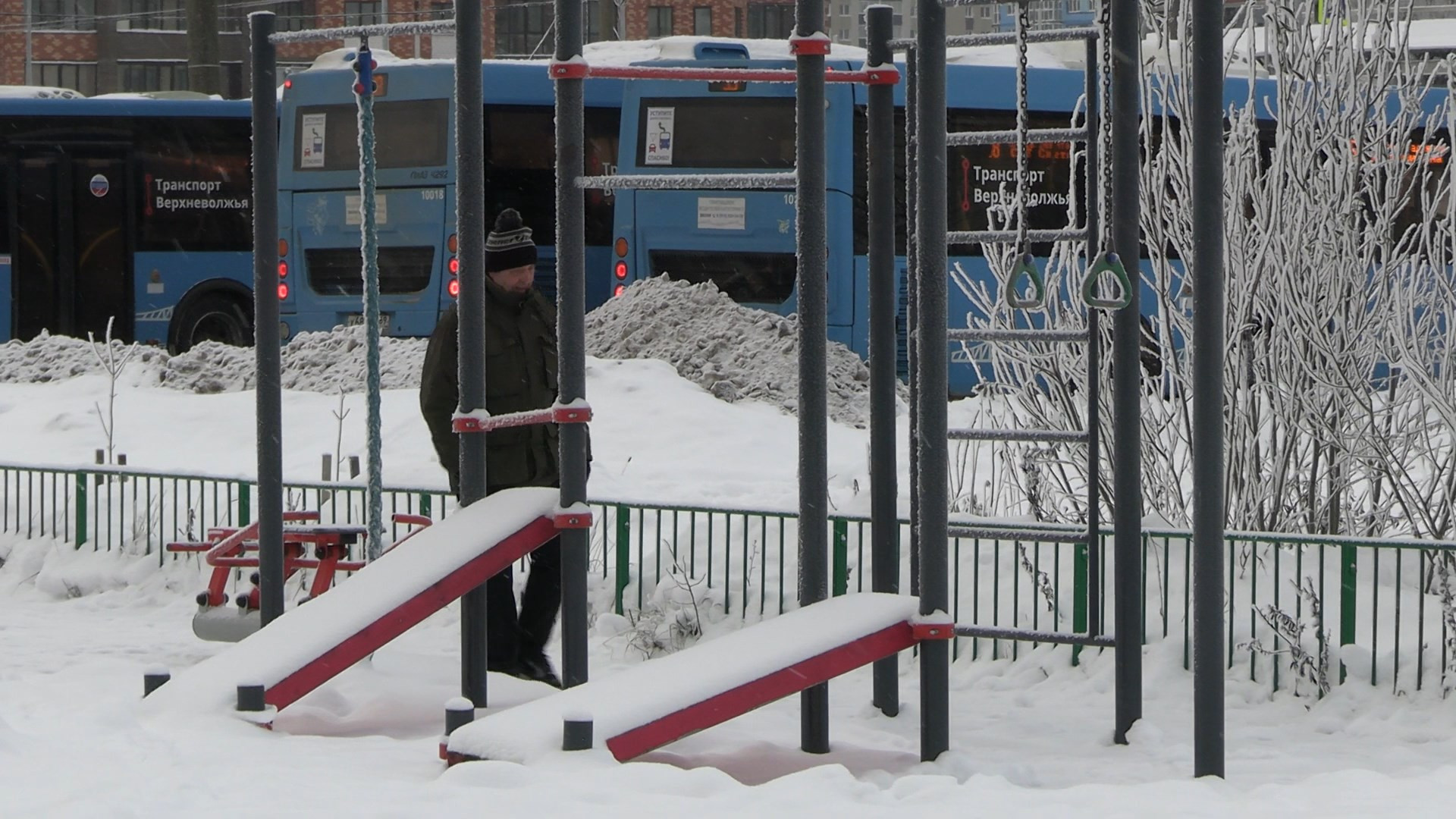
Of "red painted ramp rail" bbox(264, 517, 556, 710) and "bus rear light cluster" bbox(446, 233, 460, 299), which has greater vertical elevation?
"bus rear light cluster" bbox(446, 233, 460, 299)

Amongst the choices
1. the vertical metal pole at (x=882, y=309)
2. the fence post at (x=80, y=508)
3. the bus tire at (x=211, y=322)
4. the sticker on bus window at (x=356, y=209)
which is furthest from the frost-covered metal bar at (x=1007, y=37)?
the bus tire at (x=211, y=322)

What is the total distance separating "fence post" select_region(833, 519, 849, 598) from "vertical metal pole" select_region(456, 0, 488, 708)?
2091 mm

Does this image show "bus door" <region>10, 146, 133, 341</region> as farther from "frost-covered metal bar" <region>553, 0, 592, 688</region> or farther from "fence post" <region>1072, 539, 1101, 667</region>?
"frost-covered metal bar" <region>553, 0, 592, 688</region>

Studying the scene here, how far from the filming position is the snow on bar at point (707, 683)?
197 inches

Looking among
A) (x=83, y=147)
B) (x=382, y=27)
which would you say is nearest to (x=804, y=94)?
(x=382, y=27)

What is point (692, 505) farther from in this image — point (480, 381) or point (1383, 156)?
point (1383, 156)

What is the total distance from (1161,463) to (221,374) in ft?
32.7

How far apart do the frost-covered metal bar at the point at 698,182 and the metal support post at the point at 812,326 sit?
0.22 feet

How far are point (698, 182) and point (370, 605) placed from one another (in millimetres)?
1502

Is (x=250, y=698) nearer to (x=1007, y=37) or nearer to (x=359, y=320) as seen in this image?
(x=1007, y=37)

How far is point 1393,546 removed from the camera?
7.23 m

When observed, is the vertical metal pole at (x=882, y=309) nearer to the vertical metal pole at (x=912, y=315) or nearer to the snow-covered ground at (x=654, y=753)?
the vertical metal pole at (x=912, y=315)

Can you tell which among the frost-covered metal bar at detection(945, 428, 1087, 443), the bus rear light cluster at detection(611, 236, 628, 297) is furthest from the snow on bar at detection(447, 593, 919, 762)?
the bus rear light cluster at detection(611, 236, 628, 297)

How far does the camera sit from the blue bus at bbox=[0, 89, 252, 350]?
1973cm
